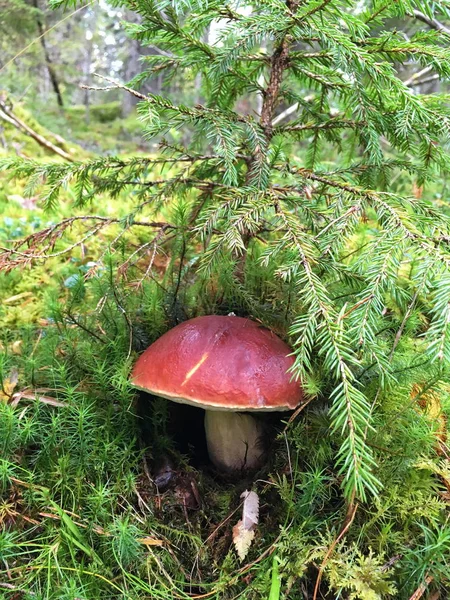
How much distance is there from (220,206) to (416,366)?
36.2 inches

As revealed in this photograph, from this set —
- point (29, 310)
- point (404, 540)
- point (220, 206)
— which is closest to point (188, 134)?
point (29, 310)

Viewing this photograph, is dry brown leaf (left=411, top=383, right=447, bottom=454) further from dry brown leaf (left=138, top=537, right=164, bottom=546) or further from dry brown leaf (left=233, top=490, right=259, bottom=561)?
dry brown leaf (left=138, top=537, right=164, bottom=546)

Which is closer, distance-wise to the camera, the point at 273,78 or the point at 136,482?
the point at 136,482

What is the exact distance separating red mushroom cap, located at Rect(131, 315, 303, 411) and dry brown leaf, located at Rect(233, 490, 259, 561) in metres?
0.46

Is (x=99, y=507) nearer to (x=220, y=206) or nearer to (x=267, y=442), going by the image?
(x=267, y=442)

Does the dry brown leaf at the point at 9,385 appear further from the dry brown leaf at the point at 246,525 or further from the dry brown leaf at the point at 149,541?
the dry brown leaf at the point at 246,525

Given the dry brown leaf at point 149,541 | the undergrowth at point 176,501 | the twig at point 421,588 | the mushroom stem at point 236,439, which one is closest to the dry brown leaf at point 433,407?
the undergrowth at point 176,501

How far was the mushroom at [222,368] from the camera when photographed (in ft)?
4.78

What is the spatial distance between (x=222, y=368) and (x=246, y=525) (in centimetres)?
62

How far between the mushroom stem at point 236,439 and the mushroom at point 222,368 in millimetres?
86

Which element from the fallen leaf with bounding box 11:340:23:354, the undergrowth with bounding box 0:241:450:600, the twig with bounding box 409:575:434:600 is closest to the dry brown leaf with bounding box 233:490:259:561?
the undergrowth with bounding box 0:241:450:600

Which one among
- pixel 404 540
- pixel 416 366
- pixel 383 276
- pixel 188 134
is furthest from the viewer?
pixel 188 134

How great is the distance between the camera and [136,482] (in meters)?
1.69

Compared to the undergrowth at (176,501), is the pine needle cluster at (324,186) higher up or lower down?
higher up
